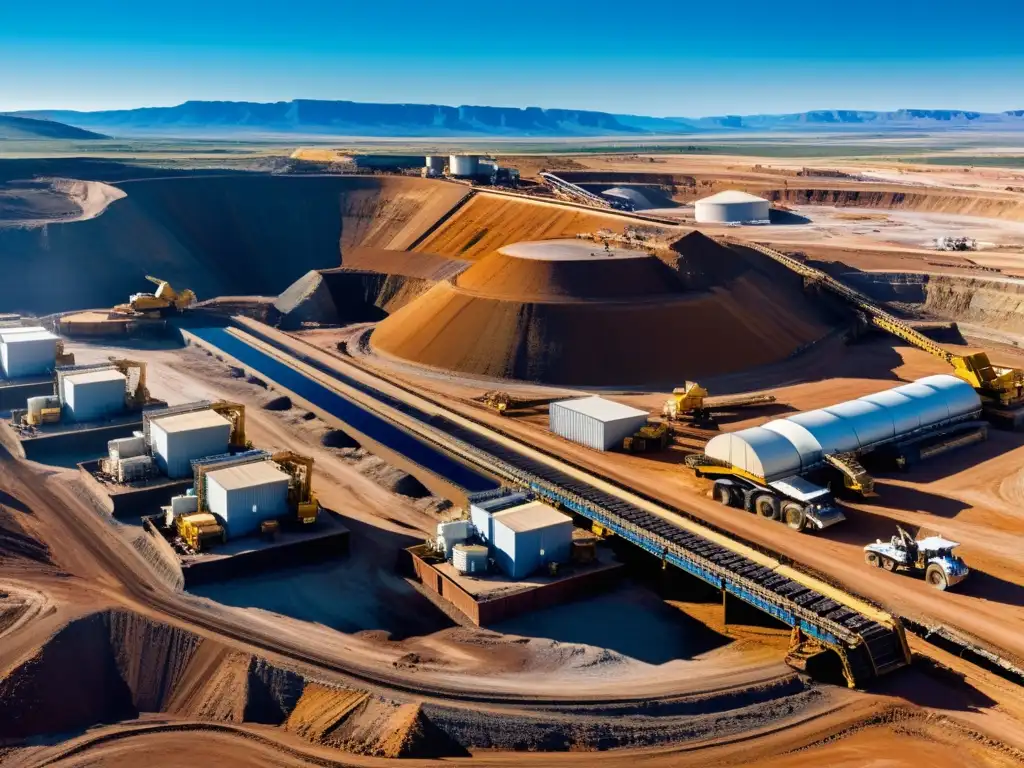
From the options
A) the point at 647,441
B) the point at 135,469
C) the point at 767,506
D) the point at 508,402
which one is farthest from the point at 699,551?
the point at 135,469

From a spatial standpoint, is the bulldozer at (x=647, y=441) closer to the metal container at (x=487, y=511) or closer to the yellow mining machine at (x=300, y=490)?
the metal container at (x=487, y=511)

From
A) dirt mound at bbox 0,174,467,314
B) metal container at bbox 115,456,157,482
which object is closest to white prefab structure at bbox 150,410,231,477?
metal container at bbox 115,456,157,482

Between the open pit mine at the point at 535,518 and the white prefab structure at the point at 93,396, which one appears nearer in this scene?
the open pit mine at the point at 535,518

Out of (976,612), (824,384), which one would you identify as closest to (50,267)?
(824,384)

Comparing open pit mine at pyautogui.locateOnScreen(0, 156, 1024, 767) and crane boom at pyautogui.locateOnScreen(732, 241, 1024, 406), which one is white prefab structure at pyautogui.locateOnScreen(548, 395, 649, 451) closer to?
open pit mine at pyautogui.locateOnScreen(0, 156, 1024, 767)

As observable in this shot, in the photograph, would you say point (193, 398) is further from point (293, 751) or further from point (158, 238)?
point (158, 238)

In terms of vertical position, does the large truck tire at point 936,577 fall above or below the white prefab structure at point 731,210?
below

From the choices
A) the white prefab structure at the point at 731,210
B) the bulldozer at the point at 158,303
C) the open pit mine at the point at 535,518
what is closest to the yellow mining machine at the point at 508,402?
the open pit mine at the point at 535,518
